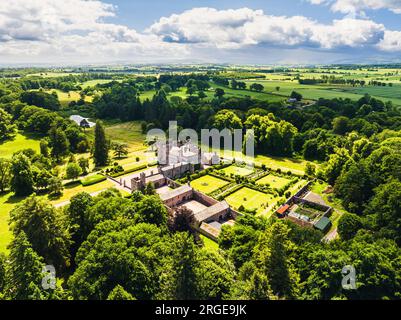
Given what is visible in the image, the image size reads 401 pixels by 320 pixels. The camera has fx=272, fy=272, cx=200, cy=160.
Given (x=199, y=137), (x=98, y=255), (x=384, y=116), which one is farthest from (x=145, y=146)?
(x=384, y=116)

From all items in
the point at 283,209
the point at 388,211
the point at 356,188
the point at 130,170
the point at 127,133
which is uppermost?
the point at 388,211

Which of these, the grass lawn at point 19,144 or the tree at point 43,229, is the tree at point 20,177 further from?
the grass lawn at point 19,144

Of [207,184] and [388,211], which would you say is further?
[207,184]

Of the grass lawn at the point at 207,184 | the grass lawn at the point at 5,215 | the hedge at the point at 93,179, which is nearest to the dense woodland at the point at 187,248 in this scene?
the grass lawn at the point at 5,215

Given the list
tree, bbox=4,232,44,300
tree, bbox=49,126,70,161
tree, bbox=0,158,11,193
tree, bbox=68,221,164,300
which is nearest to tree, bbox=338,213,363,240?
tree, bbox=68,221,164,300

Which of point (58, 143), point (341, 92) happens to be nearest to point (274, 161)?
point (58, 143)

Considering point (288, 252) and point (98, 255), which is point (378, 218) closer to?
point (288, 252)

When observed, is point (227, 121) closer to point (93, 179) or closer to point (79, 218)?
point (93, 179)
